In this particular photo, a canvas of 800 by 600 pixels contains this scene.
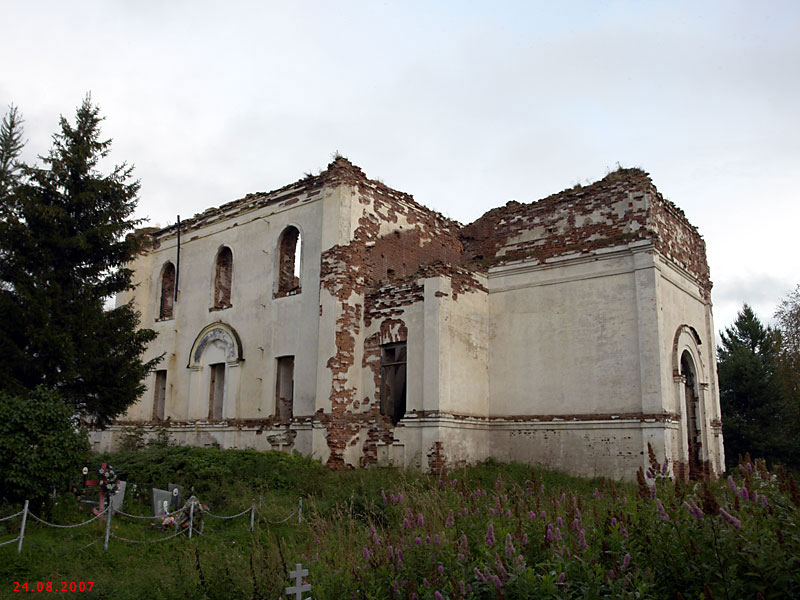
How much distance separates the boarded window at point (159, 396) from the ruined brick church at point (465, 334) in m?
2.05

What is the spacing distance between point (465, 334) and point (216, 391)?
356 inches

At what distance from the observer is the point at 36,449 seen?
A: 11648 millimetres

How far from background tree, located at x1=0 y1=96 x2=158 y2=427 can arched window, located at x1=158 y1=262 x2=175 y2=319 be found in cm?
754

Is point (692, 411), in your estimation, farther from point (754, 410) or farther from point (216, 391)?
point (754, 410)

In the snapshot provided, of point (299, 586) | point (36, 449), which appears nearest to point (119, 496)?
point (36, 449)

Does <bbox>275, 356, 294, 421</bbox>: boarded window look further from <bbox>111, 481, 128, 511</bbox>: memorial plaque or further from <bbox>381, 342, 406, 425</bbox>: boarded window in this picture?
<bbox>111, 481, 128, 511</bbox>: memorial plaque

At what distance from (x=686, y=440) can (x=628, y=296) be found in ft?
12.7

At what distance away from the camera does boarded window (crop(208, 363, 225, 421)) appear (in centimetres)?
2128

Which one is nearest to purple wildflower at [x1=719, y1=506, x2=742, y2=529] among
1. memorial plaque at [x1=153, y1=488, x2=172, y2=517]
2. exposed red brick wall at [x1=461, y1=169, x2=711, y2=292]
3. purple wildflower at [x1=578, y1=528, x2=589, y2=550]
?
purple wildflower at [x1=578, y1=528, x2=589, y2=550]

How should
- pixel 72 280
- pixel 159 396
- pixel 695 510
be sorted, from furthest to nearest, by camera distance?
pixel 159 396
pixel 72 280
pixel 695 510

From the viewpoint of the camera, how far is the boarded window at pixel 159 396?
23.2m

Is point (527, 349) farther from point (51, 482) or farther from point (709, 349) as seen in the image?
point (51, 482)

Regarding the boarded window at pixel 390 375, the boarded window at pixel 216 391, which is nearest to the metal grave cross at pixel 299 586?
the boarded window at pixel 390 375

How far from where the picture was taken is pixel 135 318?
17.1 m
